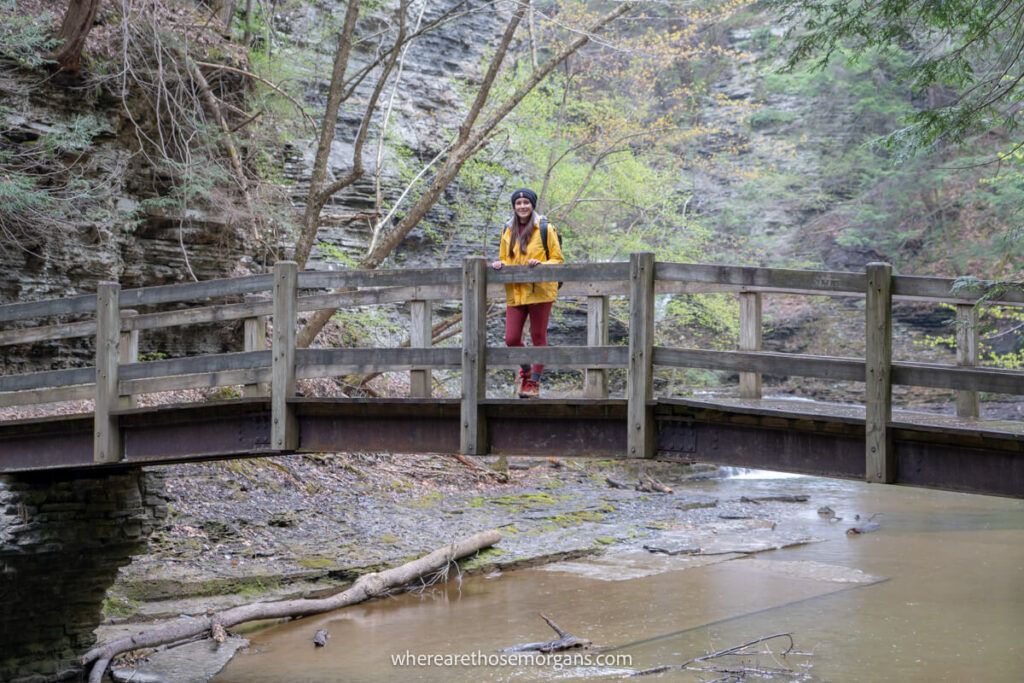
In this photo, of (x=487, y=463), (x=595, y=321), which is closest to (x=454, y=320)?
(x=487, y=463)

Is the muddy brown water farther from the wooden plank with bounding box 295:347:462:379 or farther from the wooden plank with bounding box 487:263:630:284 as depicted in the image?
the wooden plank with bounding box 487:263:630:284

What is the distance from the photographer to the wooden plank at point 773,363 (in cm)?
645

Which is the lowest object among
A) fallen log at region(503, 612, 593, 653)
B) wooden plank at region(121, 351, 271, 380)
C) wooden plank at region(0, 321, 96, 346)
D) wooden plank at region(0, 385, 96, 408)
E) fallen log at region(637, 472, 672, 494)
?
fallen log at region(503, 612, 593, 653)

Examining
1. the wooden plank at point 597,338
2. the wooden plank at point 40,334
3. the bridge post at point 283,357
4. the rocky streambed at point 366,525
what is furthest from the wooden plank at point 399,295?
the rocky streambed at point 366,525

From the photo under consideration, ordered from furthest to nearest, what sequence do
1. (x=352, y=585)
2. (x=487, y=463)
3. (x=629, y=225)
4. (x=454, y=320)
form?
(x=629, y=225), (x=487, y=463), (x=454, y=320), (x=352, y=585)

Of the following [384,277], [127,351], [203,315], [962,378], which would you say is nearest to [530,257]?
[384,277]

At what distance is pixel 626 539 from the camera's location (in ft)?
52.3

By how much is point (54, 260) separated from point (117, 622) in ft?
20.5

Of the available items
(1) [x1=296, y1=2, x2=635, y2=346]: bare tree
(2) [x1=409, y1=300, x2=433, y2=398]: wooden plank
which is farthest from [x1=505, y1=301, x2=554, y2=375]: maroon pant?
(1) [x1=296, y1=2, x2=635, y2=346]: bare tree

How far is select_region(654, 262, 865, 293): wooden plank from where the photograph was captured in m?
6.59

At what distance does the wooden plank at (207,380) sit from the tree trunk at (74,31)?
274 inches

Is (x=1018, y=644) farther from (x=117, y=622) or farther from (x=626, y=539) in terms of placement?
(x=117, y=622)

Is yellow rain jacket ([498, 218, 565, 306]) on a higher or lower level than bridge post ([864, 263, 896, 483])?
higher

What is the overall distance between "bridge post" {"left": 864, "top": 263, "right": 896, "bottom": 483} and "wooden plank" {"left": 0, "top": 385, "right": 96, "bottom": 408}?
6.48 m
